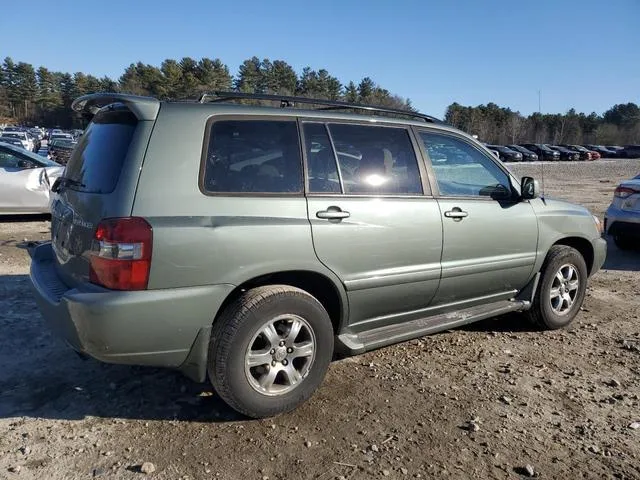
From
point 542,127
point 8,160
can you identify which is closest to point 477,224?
point 8,160

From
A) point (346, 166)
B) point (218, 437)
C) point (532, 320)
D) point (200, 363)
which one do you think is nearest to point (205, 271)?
point (200, 363)

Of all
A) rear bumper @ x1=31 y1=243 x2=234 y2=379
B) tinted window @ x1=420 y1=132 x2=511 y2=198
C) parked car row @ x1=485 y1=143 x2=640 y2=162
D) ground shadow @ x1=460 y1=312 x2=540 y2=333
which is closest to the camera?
rear bumper @ x1=31 y1=243 x2=234 y2=379

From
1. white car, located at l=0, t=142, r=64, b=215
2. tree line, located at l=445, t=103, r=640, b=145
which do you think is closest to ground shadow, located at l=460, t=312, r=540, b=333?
white car, located at l=0, t=142, r=64, b=215

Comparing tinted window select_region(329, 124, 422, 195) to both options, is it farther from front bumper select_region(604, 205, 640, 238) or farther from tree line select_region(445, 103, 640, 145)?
tree line select_region(445, 103, 640, 145)

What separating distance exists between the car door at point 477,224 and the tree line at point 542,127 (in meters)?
83.6

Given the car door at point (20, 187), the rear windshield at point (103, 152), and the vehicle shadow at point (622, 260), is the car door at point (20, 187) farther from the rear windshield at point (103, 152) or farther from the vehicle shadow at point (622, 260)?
the vehicle shadow at point (622, 260)

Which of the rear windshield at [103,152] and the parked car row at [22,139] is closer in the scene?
the rear windshield at [103,152]

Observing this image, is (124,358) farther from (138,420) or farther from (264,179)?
(264,179)

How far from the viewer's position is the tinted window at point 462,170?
4.19m

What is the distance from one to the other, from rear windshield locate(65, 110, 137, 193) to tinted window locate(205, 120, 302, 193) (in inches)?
19.0

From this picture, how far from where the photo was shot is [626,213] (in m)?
8.11

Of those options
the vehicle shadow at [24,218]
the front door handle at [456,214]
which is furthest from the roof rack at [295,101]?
the vehicle shadow at [24,218]

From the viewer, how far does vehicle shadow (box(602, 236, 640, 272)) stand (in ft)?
25.1

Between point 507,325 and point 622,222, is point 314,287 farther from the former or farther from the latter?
point 622,222
